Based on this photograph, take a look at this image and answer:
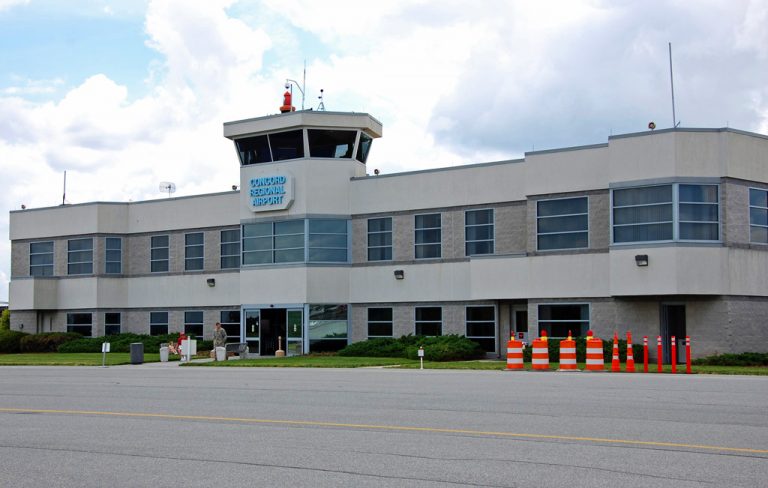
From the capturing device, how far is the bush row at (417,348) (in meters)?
33.8

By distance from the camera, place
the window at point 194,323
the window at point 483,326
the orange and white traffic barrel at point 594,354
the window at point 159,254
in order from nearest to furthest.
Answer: the orange and white traffic barrel at point 594,354 < the window at point 483,326 < the window at point 194,323 < the window at point 159,254

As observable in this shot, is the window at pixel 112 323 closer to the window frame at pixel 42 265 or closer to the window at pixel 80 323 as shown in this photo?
the window at pixel 80 323

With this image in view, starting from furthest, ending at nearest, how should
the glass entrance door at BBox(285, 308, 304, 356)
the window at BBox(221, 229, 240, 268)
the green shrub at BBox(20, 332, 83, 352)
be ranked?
the green shrub at BBox(20, 332, 83, 352) < the window at BBox(221, 229, 240, 268) < the glass entrance door at BBox(285, 308, 304, 356)

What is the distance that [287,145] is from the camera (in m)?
41.4

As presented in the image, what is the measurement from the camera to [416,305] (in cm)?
3909

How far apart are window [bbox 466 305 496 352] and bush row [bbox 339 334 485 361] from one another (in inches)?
24.0

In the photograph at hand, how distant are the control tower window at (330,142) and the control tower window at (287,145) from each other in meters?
0.51

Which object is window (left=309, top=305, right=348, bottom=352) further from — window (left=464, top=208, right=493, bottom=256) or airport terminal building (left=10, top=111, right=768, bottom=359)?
window (left=464, top=208, right=493, bottom=256)

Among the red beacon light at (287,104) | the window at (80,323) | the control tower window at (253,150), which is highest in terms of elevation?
the red beacon light at (287,104)

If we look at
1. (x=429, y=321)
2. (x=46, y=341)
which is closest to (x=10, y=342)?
(x=46, y=341)

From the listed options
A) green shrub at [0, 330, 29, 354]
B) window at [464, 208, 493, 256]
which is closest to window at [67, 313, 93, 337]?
green shrub at [0, 330, 29, 354]

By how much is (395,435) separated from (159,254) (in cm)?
3796

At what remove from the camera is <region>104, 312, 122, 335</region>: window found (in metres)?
48.9

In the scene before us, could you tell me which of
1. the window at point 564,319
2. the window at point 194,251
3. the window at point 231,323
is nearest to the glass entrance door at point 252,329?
the window at point 231,323
